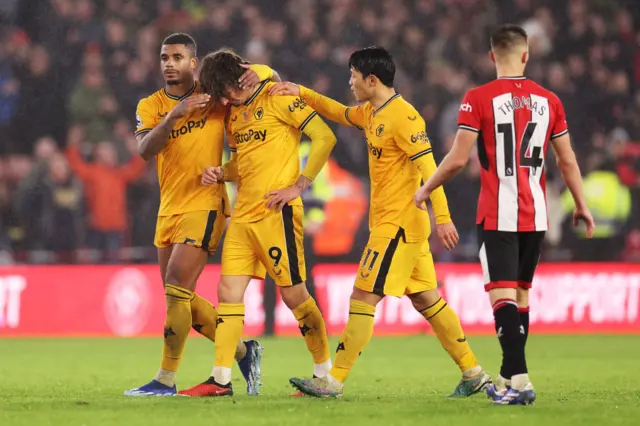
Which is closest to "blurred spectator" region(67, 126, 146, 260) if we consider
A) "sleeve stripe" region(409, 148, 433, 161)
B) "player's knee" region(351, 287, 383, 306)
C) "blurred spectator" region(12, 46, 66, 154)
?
"blurred spectator" region(12, 46, 66, 154)

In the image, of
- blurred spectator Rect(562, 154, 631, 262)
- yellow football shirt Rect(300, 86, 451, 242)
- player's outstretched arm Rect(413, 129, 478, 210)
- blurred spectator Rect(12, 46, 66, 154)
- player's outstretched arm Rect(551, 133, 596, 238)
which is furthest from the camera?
blurred spectator Rect(12, 46, 66, 154)

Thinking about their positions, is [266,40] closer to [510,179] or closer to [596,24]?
[596,24]

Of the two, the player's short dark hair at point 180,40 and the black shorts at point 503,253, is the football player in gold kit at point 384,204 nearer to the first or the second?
the black shorts at point 503,253

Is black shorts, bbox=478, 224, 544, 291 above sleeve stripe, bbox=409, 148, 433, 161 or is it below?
below

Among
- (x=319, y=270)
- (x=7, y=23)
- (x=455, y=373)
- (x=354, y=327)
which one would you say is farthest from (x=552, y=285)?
(x=7, y=23)

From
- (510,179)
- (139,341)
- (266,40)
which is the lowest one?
(139,341)

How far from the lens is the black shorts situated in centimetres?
673

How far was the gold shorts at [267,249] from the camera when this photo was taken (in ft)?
24.9

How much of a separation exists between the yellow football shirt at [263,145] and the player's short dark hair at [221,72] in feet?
0.61

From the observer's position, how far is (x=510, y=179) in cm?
677

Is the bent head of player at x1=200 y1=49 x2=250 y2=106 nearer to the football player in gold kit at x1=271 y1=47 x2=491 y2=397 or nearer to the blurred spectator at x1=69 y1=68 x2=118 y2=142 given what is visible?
the football player in gold kit at x1=271 y1=47 x2=491 y2=397

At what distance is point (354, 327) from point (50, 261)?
8754 mm

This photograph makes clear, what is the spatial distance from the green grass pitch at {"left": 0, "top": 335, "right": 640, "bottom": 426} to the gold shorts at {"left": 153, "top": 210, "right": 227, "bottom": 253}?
103cm

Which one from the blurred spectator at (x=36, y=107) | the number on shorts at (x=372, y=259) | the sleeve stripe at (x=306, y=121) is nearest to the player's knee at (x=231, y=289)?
the number on shorts at (x=372, y=259)
